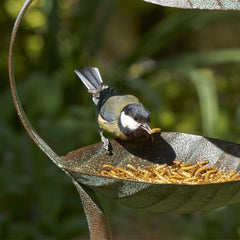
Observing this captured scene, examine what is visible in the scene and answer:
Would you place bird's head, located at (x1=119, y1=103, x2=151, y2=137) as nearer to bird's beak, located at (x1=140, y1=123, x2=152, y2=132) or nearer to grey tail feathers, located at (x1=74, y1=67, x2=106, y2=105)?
bird's beak, located at (x1=140, y1=123, x2=152, y2=132)

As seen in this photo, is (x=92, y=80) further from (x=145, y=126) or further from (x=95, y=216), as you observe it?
(x=95, y=216)

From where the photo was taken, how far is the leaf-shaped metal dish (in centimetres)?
132

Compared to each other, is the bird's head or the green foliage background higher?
the bird's head

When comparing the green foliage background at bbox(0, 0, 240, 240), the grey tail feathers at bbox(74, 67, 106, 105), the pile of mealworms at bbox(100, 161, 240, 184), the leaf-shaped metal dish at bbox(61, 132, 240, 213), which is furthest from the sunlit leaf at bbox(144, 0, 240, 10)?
the green foliage background at bbox(0, 0, 240, 240)

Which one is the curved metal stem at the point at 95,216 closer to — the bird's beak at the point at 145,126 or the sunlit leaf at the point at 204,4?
the bird's beak at the point at 145,126

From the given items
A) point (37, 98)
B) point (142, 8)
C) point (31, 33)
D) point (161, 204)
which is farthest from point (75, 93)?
point (161, 204)

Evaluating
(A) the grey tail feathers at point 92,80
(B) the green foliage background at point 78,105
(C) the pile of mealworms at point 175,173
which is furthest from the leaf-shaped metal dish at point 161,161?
(B) the green foliage background at point 78,105

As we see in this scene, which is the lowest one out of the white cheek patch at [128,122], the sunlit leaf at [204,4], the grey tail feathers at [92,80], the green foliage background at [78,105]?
the green foliage background at [78,105]

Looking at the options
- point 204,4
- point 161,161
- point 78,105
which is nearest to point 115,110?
point 161,161

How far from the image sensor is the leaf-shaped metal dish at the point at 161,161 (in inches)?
51.8

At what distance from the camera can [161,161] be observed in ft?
5.72

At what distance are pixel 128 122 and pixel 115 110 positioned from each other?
15 cm

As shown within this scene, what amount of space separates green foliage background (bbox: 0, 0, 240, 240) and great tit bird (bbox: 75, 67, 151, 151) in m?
1.23

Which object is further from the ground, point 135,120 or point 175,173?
point 135,120
